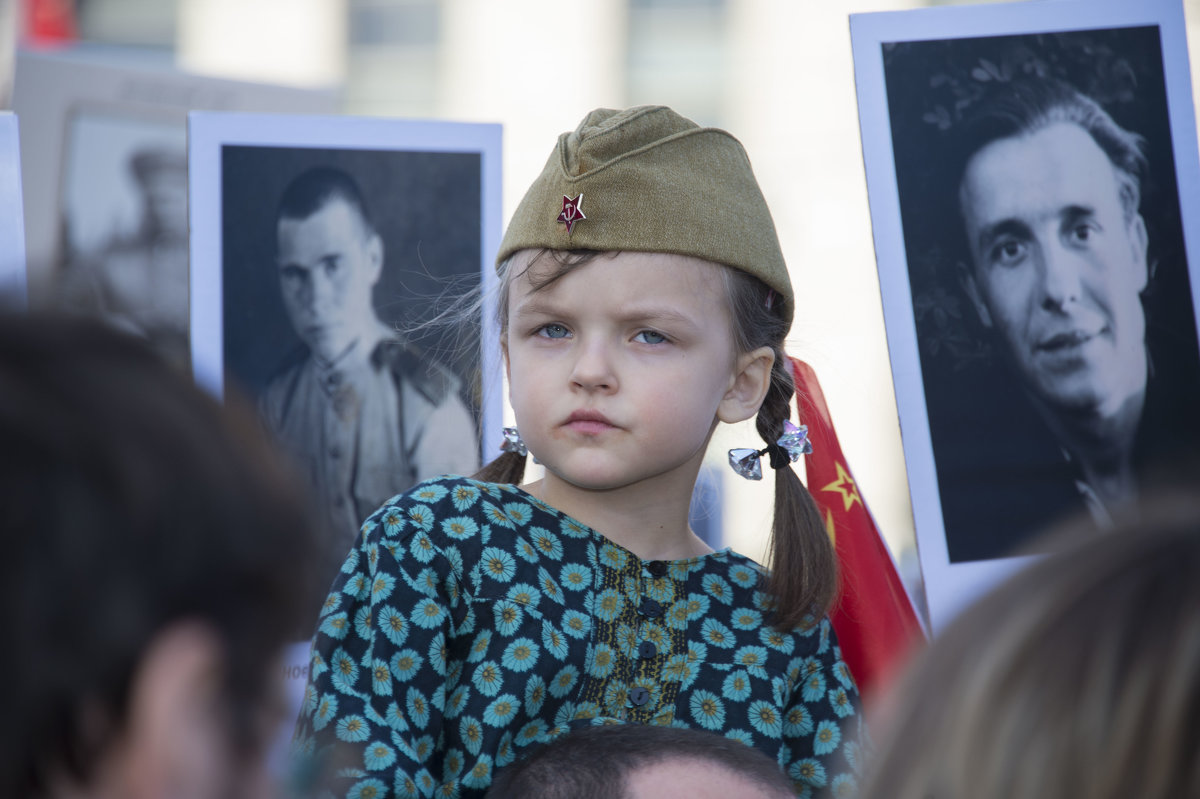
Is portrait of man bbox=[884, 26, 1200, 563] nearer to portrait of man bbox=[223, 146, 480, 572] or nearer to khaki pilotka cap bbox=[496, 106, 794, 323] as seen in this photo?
khaki pilotka cap bbox=[496, 106, 794, 323]

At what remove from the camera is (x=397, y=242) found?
214cm

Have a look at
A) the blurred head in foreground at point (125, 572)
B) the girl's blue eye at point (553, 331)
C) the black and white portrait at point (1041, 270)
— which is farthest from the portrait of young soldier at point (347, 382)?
the blurred head in foreground at point (125, 572)

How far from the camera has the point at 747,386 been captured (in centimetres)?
179

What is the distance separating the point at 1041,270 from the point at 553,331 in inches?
30.7

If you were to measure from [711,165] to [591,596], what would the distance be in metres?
0.59

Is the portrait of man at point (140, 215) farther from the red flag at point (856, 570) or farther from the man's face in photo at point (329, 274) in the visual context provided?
the red flag at point (856, 570)

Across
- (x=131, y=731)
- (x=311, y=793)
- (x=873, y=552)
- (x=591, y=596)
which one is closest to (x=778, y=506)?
(x=873, y=552)

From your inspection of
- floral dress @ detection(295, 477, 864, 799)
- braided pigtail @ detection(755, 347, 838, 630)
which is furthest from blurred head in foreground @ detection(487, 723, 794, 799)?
braided pigtail @ detection(755, 347, 838, 630)

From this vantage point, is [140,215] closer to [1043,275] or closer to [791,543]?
[791,543]

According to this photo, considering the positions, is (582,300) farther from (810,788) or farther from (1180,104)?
(1180,104)

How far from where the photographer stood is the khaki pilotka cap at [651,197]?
1624 mm

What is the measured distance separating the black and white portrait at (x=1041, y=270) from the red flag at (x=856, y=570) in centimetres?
11

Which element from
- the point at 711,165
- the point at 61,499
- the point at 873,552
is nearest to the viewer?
the point at 61,499

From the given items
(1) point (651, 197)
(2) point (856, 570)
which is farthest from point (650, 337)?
(2) point (856, 570)
